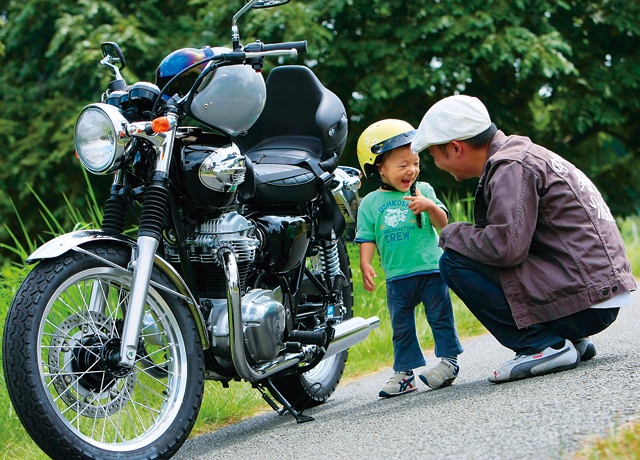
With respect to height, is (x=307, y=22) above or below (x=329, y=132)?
above

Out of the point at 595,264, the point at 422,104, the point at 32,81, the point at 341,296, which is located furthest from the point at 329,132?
the point at 32,81

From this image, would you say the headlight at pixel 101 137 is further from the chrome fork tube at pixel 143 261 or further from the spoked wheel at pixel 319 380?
the spoked wheel at pixel 319 380

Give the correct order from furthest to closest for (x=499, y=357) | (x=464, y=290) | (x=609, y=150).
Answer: (x=609, y=150) → (x=499, y=357) → (x=464, y=290)

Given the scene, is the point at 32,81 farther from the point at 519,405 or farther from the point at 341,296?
the point at 519,405

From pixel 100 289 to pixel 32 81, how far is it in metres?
9.71

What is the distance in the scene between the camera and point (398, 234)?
3.57 meters

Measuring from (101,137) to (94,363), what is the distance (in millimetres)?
742

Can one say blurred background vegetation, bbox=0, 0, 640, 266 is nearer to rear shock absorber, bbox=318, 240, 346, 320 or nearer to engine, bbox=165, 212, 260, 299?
rear shock absorber, bbox=318, 240, 346, 320

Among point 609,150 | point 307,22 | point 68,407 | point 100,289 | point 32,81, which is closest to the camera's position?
point 68,407

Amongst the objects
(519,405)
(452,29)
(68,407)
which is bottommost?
(519,405)

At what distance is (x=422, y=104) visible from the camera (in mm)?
10250

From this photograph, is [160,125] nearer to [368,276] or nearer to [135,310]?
[135,310]

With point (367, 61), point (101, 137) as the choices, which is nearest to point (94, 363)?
point (101, 137)

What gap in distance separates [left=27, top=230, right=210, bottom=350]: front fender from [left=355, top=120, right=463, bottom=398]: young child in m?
1.15
